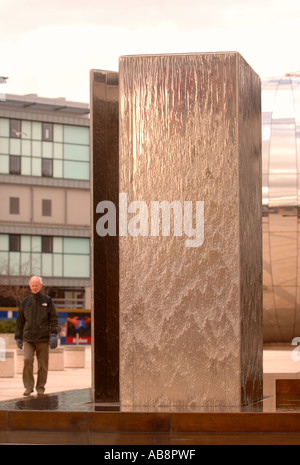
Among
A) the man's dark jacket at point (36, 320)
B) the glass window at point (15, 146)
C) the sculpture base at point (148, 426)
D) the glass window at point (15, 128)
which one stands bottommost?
the sculpture base at point (148, 426)

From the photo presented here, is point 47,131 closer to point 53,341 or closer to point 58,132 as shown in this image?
point 58,132

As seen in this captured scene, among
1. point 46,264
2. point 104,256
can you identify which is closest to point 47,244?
point 46,264

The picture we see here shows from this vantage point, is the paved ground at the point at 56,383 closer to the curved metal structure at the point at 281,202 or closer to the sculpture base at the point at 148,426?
the sculpture base at the point at 148,426

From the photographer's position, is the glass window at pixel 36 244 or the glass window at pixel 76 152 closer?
the glass window at pixel 36 244

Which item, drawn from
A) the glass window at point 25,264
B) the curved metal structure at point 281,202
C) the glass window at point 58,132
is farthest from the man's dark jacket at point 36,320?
the glass window at point 58,132

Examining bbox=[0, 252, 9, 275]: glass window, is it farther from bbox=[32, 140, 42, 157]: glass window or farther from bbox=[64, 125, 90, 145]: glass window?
bbox=[64, 125, 90, 145]: glass window

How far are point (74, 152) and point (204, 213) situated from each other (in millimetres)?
68438

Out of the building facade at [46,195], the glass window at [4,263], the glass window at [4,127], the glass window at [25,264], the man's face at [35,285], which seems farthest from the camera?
the building facade at [46,195]

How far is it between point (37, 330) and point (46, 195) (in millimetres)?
64325

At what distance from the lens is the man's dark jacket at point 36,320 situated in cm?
1401

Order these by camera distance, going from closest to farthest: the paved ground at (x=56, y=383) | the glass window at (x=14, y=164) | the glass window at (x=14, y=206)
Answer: the paved ground at (x=56, y=383), the glass window at (x=14, y=164), the glass window at (x=14, y=206)

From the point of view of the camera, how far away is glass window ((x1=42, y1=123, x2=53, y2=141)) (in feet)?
252
